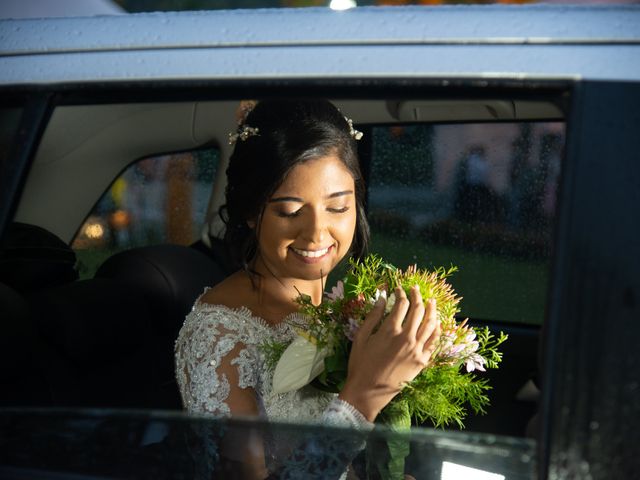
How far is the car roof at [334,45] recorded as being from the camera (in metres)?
1.17

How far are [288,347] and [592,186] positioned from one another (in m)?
0.95

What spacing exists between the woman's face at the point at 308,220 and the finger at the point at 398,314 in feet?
1.32

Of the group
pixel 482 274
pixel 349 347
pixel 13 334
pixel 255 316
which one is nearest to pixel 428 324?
pixel 349 347

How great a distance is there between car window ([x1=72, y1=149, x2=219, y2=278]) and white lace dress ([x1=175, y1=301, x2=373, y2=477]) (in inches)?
29.4

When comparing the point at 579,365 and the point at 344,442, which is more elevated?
the point at 579,365

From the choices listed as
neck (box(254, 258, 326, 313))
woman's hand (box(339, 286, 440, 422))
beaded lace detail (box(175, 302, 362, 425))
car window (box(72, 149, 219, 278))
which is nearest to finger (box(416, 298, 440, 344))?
woman's hand (box(339, 286, 440, 422))

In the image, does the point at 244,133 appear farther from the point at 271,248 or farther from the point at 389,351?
the point at 389,351

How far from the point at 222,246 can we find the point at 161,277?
47cm

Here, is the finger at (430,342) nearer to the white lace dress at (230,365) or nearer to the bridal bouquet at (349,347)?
the bridal bouquet at (349,347)

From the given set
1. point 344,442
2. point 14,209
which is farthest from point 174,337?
point 344,442

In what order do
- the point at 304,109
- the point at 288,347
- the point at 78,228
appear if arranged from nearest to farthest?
the point at 288,347
the point at 304,109
the point at 78,228

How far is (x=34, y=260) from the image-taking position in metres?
2.35

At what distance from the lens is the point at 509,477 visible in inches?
49.8

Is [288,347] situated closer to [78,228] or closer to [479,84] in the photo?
[479,84]
